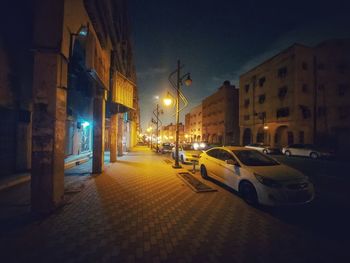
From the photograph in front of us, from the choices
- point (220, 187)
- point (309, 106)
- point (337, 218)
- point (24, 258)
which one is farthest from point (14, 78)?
point (309, 106)

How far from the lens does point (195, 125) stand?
71.5 metres

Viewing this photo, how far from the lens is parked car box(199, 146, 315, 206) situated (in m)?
4.99

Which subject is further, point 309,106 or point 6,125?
point 309,106

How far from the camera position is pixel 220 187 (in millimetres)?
7562

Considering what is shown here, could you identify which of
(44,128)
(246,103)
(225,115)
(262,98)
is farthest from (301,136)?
(44,128)

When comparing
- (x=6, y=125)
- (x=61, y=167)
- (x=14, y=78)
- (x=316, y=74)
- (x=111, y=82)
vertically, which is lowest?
(x=61, y=167)

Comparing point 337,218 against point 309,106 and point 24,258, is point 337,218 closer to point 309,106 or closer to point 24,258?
point 24,258

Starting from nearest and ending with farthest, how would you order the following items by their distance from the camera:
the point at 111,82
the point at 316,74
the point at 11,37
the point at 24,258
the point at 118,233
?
1. the point at 24,258
2. the point at 118,233
3. the point at 11,37
4. the point at 111,82
5. the point at 316,74

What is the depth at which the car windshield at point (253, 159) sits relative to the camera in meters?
6.26

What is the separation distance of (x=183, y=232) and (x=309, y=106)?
1320 inches

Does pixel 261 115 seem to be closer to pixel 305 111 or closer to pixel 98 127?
pixel 305 111

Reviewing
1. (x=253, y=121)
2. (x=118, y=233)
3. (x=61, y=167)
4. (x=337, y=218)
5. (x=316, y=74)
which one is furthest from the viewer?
(x=253, y=121)

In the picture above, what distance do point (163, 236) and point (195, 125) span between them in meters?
68.4

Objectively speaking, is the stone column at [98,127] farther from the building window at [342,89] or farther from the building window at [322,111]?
the building window at [342,89]
